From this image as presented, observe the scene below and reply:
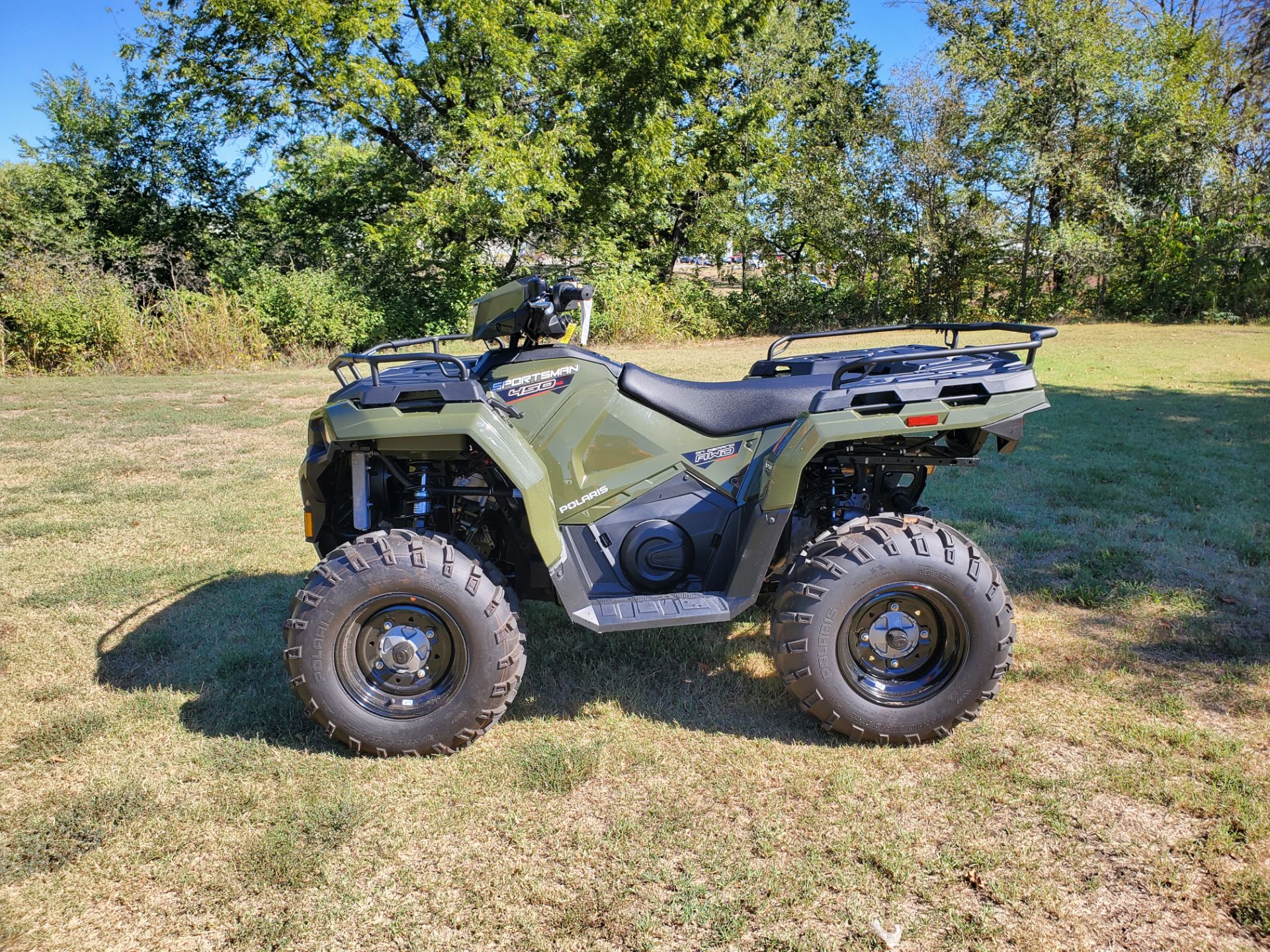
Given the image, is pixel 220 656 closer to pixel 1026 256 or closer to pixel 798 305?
pixel 798 305

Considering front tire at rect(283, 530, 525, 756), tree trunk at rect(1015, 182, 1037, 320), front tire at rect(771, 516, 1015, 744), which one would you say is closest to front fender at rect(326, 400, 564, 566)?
front tire at rect(283, 530, 525, 756)

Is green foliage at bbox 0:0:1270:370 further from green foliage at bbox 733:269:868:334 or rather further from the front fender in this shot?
the front fender

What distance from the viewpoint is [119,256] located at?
1725cm

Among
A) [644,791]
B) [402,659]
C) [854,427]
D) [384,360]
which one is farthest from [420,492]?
[854,427]

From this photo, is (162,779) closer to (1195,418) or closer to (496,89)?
(1195,418)

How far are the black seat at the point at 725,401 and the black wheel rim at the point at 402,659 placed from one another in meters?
Result: 1.16

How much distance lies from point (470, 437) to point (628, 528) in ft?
2.40

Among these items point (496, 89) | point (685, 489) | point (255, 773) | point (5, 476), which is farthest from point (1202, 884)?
point (496, 89)

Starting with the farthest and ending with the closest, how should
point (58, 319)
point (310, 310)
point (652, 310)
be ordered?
1. point (652, 310)
2. point (310, 310)
3. point (58, 319)

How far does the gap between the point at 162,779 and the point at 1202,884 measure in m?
3.35

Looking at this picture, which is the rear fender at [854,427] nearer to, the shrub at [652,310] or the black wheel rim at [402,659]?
the black wheel rim at [402,659]

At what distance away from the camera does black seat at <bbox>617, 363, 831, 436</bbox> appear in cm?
334

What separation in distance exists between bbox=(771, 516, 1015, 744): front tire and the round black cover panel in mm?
430

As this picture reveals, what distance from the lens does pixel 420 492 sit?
11.0 feet
